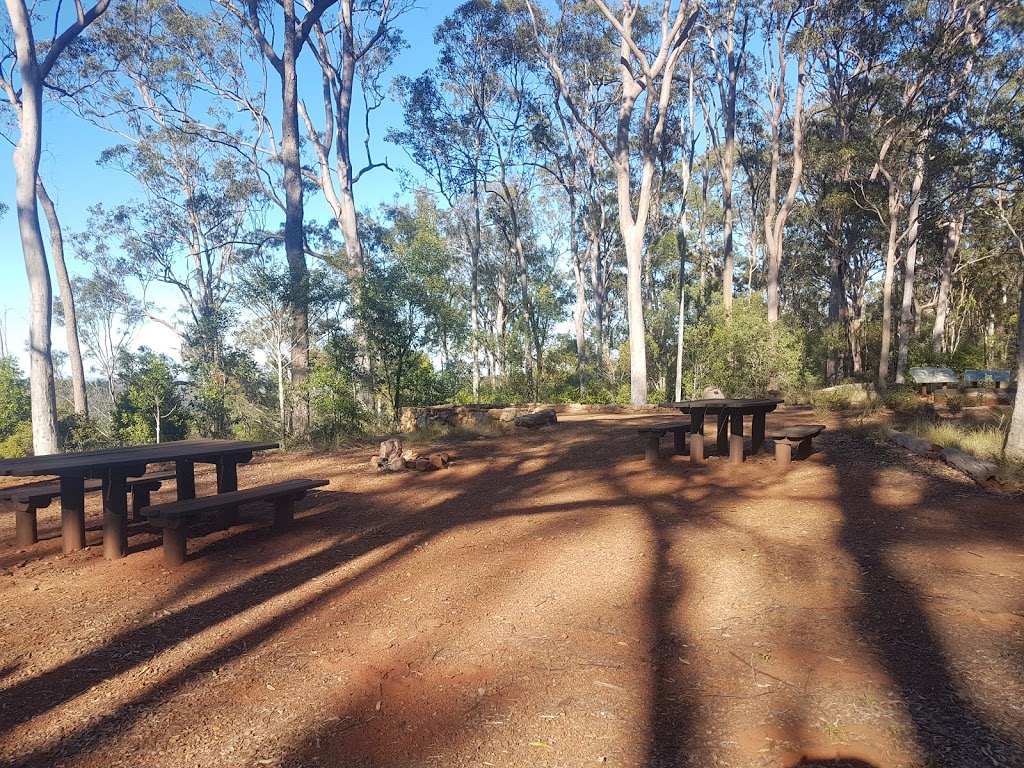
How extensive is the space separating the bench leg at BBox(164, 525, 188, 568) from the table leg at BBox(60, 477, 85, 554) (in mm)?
925

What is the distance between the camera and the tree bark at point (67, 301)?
739 inches

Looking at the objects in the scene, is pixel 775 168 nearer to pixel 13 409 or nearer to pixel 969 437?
pixel 969 437

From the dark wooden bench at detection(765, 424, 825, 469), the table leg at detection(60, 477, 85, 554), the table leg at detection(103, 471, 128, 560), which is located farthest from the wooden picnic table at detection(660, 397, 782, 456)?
the table leg at detection(60, 477, 85, 554)

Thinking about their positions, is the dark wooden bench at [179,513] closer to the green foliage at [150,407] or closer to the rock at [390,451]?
the rock at [390,451]

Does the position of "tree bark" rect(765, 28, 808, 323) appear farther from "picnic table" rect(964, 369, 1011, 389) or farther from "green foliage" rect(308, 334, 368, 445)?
"green foliage" rect(308, 334, 368, 445)

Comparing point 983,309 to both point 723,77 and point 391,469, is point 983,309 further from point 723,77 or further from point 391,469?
point 391,469

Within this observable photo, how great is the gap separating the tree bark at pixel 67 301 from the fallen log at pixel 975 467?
20705 mm

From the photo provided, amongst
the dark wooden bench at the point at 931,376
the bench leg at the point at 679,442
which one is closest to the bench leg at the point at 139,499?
the bench leg at the point at 679,442

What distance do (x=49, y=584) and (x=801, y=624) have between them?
440 centimetres

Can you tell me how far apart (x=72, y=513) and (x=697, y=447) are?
587cm

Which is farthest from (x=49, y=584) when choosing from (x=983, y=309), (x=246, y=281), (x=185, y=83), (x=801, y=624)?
(x=983, y=309)

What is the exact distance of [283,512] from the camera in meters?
5.06

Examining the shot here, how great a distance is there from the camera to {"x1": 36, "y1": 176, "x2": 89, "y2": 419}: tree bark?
18.8 m

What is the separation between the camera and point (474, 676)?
2.60m
